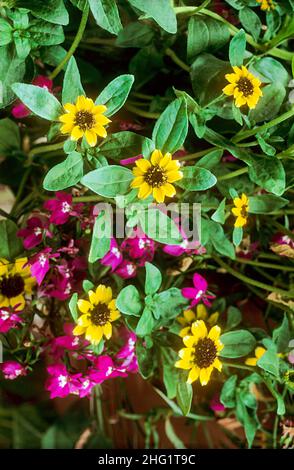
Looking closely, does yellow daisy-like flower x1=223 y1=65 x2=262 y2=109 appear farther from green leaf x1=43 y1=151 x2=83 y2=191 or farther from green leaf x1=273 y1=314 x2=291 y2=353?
green leaf x1=273 y1=314 x2=291 y2=353

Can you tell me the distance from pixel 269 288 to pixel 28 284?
359mm

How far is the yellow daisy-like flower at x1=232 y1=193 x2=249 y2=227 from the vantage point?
0.77m

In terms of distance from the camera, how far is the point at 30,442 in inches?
40.2

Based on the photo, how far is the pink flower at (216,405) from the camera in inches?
37.7

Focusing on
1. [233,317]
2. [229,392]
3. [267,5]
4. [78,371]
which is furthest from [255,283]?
[267,5]

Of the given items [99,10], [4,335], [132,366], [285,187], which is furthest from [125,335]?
[99,10]

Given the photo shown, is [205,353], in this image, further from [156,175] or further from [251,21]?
[251,21]

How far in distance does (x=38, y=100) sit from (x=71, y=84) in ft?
0.15

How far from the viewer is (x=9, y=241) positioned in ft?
2.62

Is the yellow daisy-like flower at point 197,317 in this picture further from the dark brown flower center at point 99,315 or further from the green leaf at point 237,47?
the green leaf at point 237,47

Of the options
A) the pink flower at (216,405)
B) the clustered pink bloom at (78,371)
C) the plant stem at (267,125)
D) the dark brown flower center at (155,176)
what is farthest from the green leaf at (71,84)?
the pink flower at (216,405)

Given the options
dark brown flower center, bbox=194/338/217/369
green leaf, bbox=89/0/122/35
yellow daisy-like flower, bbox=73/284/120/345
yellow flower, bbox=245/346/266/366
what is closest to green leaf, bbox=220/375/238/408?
yellow flower, bbox=245/346/266/366

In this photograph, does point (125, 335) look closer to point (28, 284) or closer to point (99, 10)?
point (28, 284)

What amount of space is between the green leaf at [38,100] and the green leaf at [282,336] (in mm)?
456
